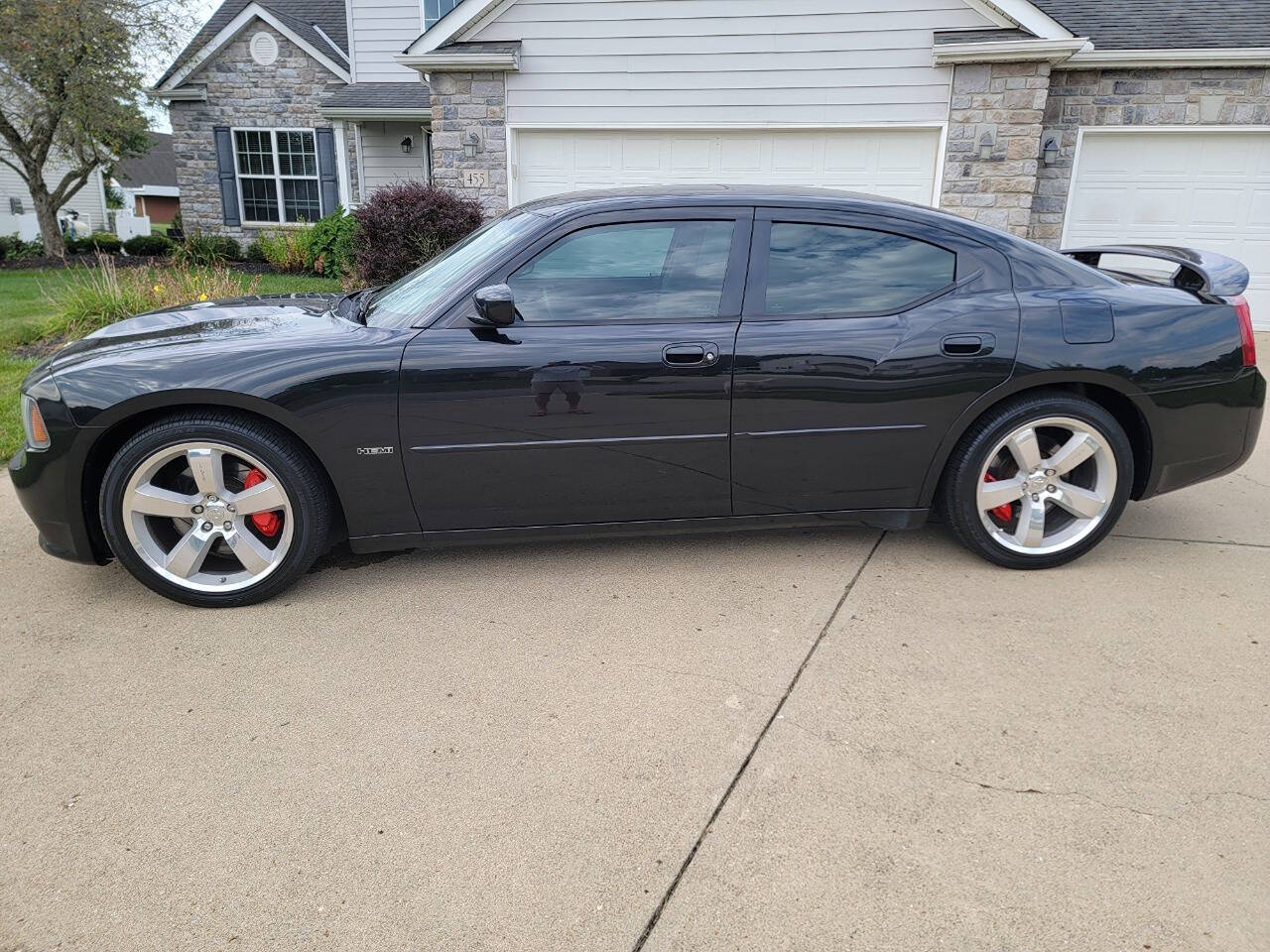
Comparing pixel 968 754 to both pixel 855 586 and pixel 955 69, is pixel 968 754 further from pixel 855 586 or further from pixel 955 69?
pixel 955 69

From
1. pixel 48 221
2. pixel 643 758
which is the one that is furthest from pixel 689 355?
pixel 48 221

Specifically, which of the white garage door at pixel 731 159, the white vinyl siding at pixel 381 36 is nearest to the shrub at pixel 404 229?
the white garage door at pixel 731 159

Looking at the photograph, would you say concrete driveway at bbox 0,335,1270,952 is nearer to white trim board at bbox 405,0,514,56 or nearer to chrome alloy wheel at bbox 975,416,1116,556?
chrome alloy wheel at bbox 975,416,1116,556

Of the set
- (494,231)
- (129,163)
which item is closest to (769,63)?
(494,231)

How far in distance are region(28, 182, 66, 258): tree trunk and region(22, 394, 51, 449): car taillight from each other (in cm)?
1597

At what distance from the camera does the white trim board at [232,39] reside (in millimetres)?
16266

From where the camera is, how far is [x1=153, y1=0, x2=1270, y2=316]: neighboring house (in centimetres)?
963

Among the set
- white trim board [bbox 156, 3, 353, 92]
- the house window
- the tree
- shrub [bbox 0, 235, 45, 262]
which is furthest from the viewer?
shrub [bbox 0, 235, 45, 262]

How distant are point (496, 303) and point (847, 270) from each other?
1.46 m

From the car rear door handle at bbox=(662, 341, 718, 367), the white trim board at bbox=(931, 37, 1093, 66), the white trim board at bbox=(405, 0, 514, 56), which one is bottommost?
the car rear door handle at bbox=(662, 341, 718, 367)

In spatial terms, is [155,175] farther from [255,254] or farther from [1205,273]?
[1205,273]

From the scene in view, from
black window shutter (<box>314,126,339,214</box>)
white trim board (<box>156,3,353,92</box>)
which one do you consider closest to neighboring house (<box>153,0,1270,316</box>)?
black window shutter (<box>314,126,339,214</box>)

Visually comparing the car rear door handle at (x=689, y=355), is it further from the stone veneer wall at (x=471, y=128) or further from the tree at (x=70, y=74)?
the tree at (x=70, y=74)

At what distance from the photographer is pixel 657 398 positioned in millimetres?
3469
